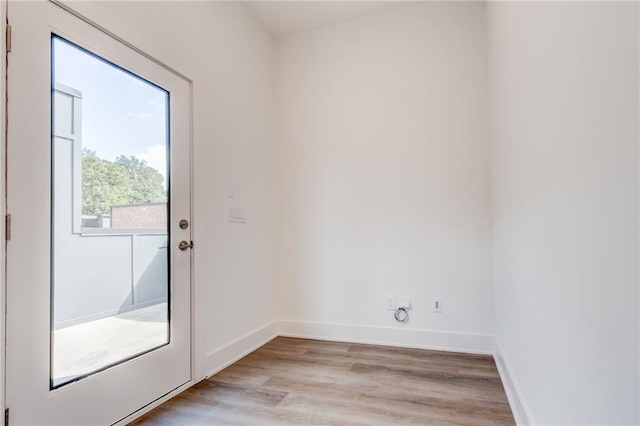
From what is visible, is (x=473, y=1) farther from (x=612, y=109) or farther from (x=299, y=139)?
(x=612, y=109)

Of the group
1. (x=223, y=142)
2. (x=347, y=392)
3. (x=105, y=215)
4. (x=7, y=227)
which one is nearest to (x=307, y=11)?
(x=223, y=142)

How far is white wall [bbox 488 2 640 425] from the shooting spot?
687 millimetres

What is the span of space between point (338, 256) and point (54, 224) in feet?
7.14

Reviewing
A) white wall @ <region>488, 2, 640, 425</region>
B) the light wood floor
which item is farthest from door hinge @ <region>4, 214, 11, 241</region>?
white wall @ <region>488, 2, 640, 425</region>

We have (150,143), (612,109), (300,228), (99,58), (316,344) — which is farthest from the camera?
(300,228)

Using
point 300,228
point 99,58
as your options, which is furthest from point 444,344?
point 99,58

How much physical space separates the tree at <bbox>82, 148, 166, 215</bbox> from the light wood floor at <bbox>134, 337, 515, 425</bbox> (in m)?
1.15

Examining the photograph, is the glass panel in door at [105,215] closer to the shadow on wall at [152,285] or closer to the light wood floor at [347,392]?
the shadow on wall at [152,285]

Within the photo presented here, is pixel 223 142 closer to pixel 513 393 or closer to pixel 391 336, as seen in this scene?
pixel 391 336

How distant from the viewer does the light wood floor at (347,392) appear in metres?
1.85

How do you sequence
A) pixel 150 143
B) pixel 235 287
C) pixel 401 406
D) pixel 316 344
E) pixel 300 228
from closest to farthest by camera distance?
1. pixel 401 406
2. pixel 150 143
3. pixel 235 287
4. pixel 316 344
5. pixel 300 228

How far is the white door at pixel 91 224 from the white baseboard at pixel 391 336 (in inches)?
50.0

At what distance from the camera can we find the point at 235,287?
2764 millimetres

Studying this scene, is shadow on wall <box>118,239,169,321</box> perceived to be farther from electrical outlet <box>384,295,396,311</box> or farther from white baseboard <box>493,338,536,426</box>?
white baseboard <box>493,338,536,426</box>
